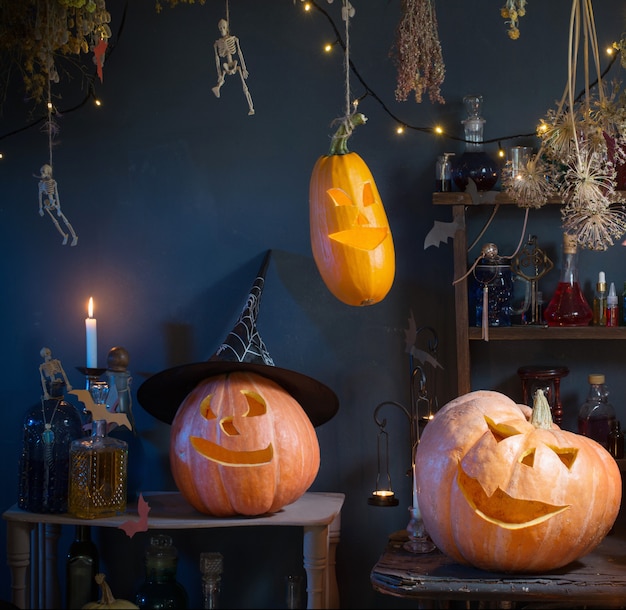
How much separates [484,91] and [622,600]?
1.36 meters

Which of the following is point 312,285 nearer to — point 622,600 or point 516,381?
point 516,381

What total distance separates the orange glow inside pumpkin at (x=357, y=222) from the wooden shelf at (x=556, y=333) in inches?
→ 22.8

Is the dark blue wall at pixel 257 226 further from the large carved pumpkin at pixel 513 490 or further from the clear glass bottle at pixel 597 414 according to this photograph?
the large carved pumpkin at pixel 513 490

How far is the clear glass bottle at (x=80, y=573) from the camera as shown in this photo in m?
2.31

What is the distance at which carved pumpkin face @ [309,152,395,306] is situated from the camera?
181 centimetres

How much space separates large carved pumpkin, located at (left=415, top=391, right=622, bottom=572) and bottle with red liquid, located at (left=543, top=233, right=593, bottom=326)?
1.45 ft

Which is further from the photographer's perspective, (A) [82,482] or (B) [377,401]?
(B) [377,401]

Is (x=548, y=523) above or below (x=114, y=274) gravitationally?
below

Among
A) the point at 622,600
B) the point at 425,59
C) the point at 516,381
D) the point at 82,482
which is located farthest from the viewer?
the point at 516,381

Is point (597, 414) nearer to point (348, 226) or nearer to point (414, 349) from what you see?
point (414, 349)

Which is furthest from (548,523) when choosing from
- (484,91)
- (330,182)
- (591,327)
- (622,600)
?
(484,91)

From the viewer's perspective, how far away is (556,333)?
2279mm

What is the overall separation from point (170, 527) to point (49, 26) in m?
1.18

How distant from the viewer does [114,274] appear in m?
2.57
